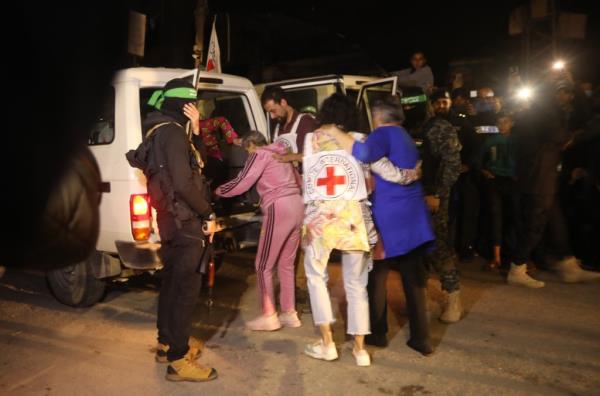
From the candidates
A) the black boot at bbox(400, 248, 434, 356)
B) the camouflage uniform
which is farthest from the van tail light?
the camouflage uniform

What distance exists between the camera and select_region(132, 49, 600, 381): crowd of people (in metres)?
3.96

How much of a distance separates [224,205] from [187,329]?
1963 mm

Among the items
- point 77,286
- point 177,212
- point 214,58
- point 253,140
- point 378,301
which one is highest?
point 214,58

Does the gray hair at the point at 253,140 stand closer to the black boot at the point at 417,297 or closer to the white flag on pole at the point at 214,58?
the black boot at the point at 417,297

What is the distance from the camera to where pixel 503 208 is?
720 centimetres

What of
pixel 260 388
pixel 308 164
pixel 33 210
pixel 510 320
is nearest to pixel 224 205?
pixel 308 164

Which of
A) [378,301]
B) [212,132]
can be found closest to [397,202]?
[378,301]

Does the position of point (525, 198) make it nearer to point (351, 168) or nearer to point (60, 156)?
point (351, 168)

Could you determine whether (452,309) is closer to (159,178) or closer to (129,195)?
(159,178)

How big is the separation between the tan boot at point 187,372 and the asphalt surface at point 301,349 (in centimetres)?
5

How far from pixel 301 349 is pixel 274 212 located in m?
1.09

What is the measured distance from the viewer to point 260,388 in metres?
3.78

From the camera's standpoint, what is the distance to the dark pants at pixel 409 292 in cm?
418

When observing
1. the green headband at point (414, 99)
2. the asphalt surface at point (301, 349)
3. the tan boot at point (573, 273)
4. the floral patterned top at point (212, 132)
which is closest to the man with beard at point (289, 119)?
the floral patterned top at point (212, 132)
